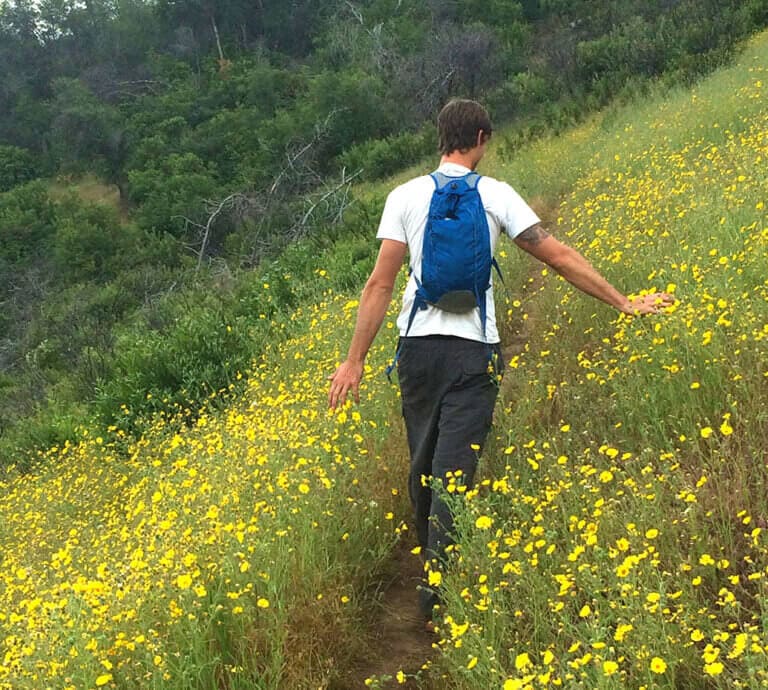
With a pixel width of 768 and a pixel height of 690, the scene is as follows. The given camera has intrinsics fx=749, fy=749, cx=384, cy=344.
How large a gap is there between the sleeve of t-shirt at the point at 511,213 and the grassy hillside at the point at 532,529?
0.79 meters

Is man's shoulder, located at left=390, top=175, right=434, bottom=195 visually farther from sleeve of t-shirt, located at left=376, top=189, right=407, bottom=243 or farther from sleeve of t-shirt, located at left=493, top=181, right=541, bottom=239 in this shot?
sleeve of t-shirt, located at left=493, top=181, right=541, bottom=239

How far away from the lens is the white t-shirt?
9.30 ft

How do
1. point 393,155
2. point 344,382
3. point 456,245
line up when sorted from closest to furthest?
point 456,245 < point 344,382 < point 393,155

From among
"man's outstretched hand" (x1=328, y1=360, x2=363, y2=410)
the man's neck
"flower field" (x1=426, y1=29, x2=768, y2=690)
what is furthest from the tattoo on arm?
"man's outstretched hand" (x1=328, y1=360, x2=363, y2=410)

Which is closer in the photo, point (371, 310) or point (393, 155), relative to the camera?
point (371, 310)

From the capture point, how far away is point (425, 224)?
9.44 feet

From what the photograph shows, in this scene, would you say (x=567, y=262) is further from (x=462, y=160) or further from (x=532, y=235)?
(x=462, y=160)

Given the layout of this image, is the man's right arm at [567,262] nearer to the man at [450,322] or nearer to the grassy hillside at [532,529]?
the man at [450,322]

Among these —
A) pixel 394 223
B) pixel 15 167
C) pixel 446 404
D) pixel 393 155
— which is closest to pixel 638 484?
pixel 446 404

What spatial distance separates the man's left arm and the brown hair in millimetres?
438

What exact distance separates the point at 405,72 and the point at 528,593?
1091 inches

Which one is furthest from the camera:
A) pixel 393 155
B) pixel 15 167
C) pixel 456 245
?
pixel 15 167

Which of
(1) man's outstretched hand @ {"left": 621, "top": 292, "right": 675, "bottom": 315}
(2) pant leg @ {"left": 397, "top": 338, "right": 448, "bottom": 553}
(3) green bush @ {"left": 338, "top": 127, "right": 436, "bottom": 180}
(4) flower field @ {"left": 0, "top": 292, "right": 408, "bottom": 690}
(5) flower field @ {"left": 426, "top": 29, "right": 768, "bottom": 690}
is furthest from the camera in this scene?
(3) green bush @ {"left": 338, "top": 127, "right": 436, "bottom": 180}

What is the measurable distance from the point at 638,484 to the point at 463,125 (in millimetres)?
1453
